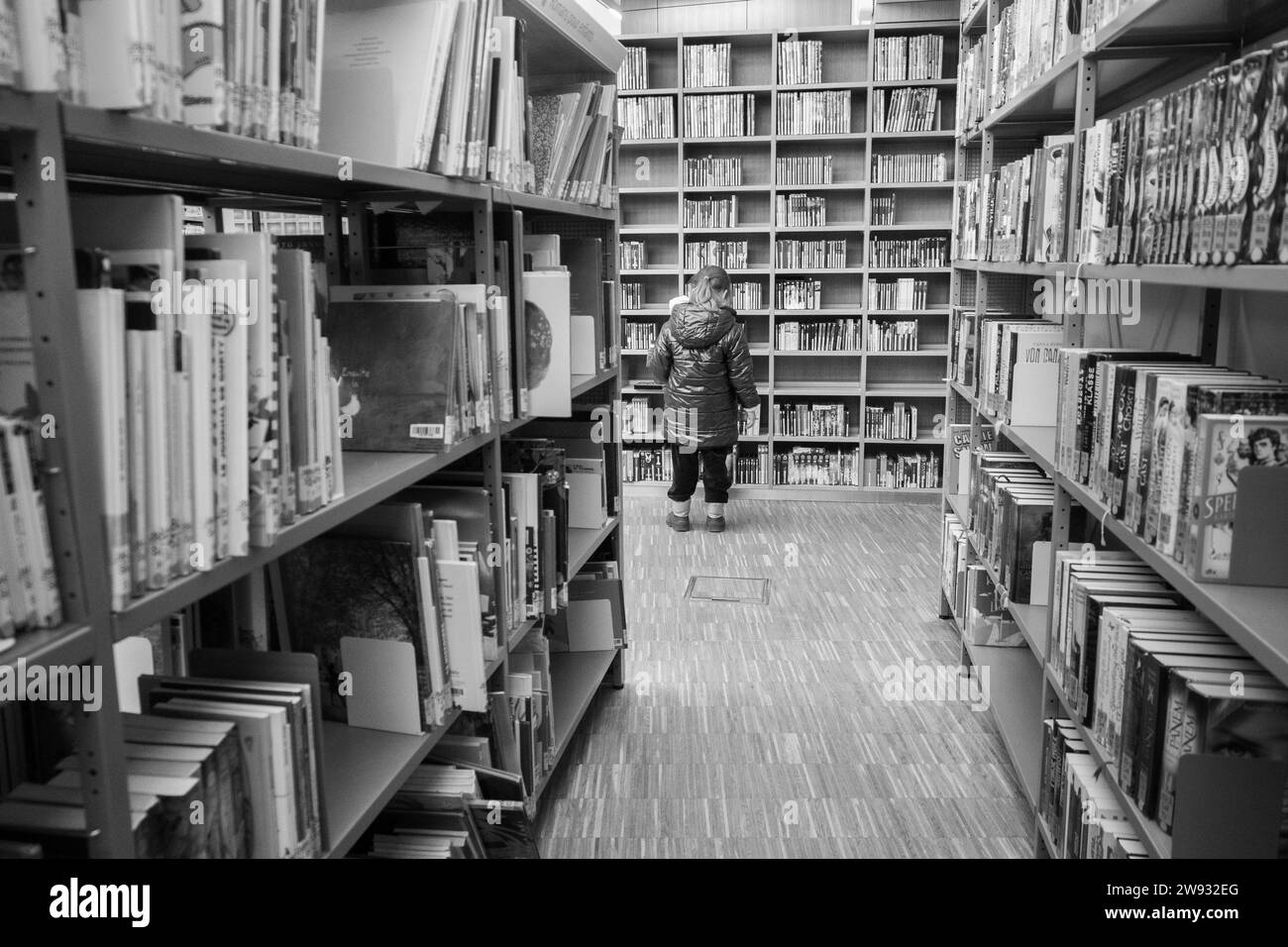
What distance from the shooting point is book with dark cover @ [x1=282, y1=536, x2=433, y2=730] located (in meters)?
1.77

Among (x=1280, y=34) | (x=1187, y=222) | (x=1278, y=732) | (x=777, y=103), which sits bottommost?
(x=1278, y=732)

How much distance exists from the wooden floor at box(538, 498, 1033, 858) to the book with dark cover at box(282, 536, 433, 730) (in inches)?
42.6

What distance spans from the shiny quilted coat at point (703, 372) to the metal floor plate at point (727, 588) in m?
0.98

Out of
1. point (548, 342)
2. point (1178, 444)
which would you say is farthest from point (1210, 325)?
point (548, 342)

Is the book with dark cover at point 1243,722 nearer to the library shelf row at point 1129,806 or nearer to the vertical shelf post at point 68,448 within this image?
the library shelf row at point 1129,806

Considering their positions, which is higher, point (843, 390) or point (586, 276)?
point (586, 276)

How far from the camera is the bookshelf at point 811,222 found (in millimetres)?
6363

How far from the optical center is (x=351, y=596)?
5.87ft

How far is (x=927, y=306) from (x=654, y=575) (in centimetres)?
296

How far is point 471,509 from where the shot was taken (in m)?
2.10

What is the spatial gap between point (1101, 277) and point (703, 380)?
11.5 ft

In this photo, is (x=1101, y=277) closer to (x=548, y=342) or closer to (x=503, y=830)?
(x=548, y=342)
